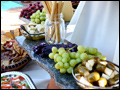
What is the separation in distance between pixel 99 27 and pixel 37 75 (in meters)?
0.65

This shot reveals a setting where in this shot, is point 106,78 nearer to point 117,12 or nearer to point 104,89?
point 104,89

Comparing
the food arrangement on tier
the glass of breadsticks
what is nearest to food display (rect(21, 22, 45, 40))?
the food arrangement on tier

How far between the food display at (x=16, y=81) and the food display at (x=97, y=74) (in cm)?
36

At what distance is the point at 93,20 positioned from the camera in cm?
115

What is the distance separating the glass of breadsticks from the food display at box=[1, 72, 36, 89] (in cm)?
28

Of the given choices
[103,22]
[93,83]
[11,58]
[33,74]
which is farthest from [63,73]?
[11,58]

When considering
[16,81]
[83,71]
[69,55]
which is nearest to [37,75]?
[16,81]

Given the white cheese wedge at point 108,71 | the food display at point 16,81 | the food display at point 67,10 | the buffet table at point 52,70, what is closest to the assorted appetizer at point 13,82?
the food display at point 16,81

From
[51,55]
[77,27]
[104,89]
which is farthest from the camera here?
[77,27]

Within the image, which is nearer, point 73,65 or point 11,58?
point 73,65

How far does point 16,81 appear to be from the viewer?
0.95 metres

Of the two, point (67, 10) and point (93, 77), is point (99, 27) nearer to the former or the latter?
point (67, 10)

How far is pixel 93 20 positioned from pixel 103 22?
0.08 m

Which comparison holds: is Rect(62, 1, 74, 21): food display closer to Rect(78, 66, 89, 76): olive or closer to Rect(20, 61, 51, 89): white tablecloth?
Rect(20, 61, 51, 89): white tablecloth
